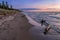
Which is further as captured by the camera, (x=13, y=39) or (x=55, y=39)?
(x=55, y=39)

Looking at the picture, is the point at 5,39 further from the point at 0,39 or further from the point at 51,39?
the point at 51,39

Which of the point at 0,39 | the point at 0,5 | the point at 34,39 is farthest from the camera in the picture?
the point at 0,5

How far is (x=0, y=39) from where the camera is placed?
35.1 ft

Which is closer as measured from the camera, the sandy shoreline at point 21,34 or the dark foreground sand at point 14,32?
the dark foreground sand at point 14,32

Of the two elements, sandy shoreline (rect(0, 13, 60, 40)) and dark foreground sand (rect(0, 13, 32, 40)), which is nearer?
dark foreground sand (rect(0, 13, 32, 40))

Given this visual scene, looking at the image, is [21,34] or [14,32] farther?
[14,32]

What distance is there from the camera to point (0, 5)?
3841 inches

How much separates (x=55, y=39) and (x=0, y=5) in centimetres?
8953

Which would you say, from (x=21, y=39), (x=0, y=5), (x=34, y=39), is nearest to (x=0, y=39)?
(x=21, y=39)

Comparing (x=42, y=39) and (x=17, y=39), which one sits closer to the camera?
(x=17, y=39)

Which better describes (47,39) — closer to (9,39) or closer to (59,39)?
(59,39)

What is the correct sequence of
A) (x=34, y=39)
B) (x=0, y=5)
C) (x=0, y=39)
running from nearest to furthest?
(x=0, y=39) < (x=34, y=39) < (x=0, y=5)

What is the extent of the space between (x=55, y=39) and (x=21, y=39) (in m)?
3.59

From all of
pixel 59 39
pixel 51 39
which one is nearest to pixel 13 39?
pixel 51 39
